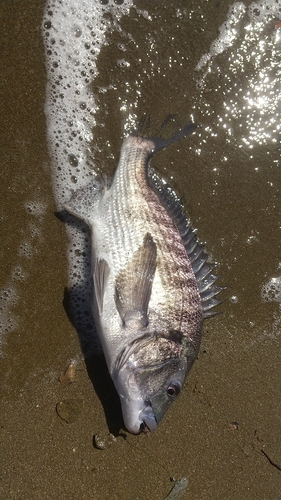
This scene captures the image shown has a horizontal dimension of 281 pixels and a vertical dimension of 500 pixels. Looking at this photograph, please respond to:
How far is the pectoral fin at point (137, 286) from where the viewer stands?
324 cm

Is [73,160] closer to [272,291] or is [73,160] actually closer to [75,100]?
[75,100]

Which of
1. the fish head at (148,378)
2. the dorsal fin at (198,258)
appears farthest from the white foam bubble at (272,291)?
the fish head at (148,378)

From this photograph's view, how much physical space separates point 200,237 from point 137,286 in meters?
1.07

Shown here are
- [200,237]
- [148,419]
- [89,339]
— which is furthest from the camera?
[200,237]

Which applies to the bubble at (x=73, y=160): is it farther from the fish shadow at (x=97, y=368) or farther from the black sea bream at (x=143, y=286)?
the fish shadow at (x=97, y=368)

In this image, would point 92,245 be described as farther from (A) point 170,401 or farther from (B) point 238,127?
(B) point 238,127

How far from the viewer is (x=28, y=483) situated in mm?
3475

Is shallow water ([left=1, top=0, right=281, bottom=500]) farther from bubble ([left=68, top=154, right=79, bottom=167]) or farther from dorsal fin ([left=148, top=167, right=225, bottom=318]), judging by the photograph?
dorsal fin ([left=148, top=167, right=225, bottom=318])

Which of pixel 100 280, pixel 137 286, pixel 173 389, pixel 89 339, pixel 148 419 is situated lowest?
pixel 89 339

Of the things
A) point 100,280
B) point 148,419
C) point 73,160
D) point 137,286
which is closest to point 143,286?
point 137,286

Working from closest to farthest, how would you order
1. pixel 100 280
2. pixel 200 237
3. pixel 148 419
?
pixel 148 419, pixel 100 280, pixel 200 237

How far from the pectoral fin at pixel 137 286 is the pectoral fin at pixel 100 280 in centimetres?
10

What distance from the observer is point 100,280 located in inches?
133

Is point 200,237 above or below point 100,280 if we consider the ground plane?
above
